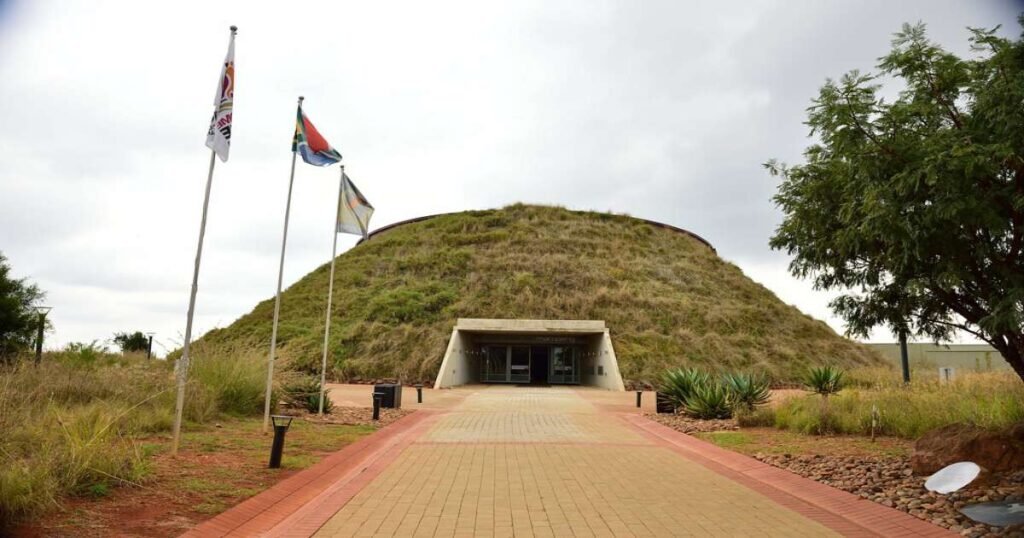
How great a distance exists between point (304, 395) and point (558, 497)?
10319mm

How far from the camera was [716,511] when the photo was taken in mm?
6348

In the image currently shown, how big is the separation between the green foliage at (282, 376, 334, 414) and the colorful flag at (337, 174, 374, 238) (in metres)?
3.94

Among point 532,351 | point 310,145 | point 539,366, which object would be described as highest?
point 310,145

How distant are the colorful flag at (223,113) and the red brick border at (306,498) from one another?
4.64 metres

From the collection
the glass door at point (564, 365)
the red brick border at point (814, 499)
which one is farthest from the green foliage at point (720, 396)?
the glass door at point (564, 365)

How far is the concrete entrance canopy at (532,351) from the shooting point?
3297 cm

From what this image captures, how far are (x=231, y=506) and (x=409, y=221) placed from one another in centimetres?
5478

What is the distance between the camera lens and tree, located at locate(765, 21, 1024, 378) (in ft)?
19.8

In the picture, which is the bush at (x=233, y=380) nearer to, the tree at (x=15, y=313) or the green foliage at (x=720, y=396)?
the green foliage at (x=720, y=396)

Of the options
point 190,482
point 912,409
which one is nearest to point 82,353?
point 190,482

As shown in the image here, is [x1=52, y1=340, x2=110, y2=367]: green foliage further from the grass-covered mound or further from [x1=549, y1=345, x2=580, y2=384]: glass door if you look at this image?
[x1=549, y1=345, x2=580, y2=384]: glass door

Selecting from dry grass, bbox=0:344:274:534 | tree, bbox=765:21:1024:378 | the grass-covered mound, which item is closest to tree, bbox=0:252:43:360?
the grass-covered mound

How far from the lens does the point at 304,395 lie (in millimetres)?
15672

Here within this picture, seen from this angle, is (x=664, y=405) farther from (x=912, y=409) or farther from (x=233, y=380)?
(x=233, y=380)
